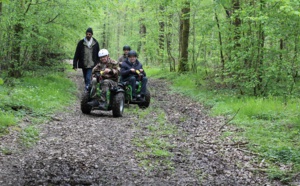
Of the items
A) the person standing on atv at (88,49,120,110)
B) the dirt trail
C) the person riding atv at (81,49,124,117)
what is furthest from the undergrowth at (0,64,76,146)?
the person standing on atv at (88,49,120,110)

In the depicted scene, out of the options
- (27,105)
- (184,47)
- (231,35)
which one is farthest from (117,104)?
(184,47)

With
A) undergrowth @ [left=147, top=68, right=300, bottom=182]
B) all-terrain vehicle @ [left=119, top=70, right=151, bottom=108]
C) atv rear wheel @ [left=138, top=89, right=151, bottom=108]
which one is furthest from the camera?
atv rear wheel @ [left=138, top=89, right=151, bottom=108]

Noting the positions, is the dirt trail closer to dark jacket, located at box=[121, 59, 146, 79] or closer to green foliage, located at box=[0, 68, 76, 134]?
green foliage, located at box=[0, 68, 76, 134]

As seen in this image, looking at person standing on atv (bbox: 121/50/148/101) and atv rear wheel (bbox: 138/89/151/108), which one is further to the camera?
atv rear wheel (bbox: 138/89/151/108)

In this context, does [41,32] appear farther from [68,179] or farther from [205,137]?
[68,179]

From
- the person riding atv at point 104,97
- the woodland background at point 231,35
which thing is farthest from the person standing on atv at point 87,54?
the person riding atv at point 104,97

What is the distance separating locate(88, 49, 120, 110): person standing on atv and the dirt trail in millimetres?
796

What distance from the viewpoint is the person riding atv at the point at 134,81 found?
1030 centimetres

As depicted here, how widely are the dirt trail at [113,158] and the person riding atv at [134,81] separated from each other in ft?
7.18

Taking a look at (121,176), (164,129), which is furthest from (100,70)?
(121,176)

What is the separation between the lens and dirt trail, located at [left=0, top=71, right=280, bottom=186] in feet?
15.4

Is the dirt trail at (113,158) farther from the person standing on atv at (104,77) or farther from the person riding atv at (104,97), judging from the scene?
the person standing on atv at (104,77)

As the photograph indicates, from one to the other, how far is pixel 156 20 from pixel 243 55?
12156 millimetres

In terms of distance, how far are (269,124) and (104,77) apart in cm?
445
